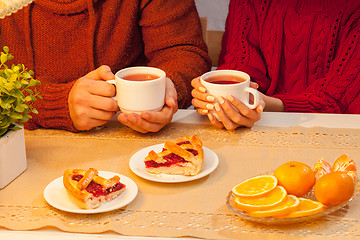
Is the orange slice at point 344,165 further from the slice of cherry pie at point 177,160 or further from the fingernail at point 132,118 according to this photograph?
the fingernail at point 132,118

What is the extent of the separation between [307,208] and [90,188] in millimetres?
402

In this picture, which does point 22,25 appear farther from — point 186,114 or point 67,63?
point 186,114

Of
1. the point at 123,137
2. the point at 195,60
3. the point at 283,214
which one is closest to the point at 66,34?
the point at 195,60

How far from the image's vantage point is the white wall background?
274cm

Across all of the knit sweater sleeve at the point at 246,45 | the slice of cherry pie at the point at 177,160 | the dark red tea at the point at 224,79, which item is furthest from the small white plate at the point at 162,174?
the knit sweater sleeve at the point at 246,45

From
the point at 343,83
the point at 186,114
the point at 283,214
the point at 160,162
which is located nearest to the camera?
the point at 283,214

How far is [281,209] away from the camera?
2.75 ft

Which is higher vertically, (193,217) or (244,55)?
(244,55)

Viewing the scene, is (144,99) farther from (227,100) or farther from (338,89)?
(338,89)

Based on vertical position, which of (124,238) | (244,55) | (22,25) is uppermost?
(22,25)

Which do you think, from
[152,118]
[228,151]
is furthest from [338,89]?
[152,118]

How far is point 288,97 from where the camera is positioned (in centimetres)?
160

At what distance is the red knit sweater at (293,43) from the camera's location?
5.46ft

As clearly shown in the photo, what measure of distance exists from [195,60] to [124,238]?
883 mm
